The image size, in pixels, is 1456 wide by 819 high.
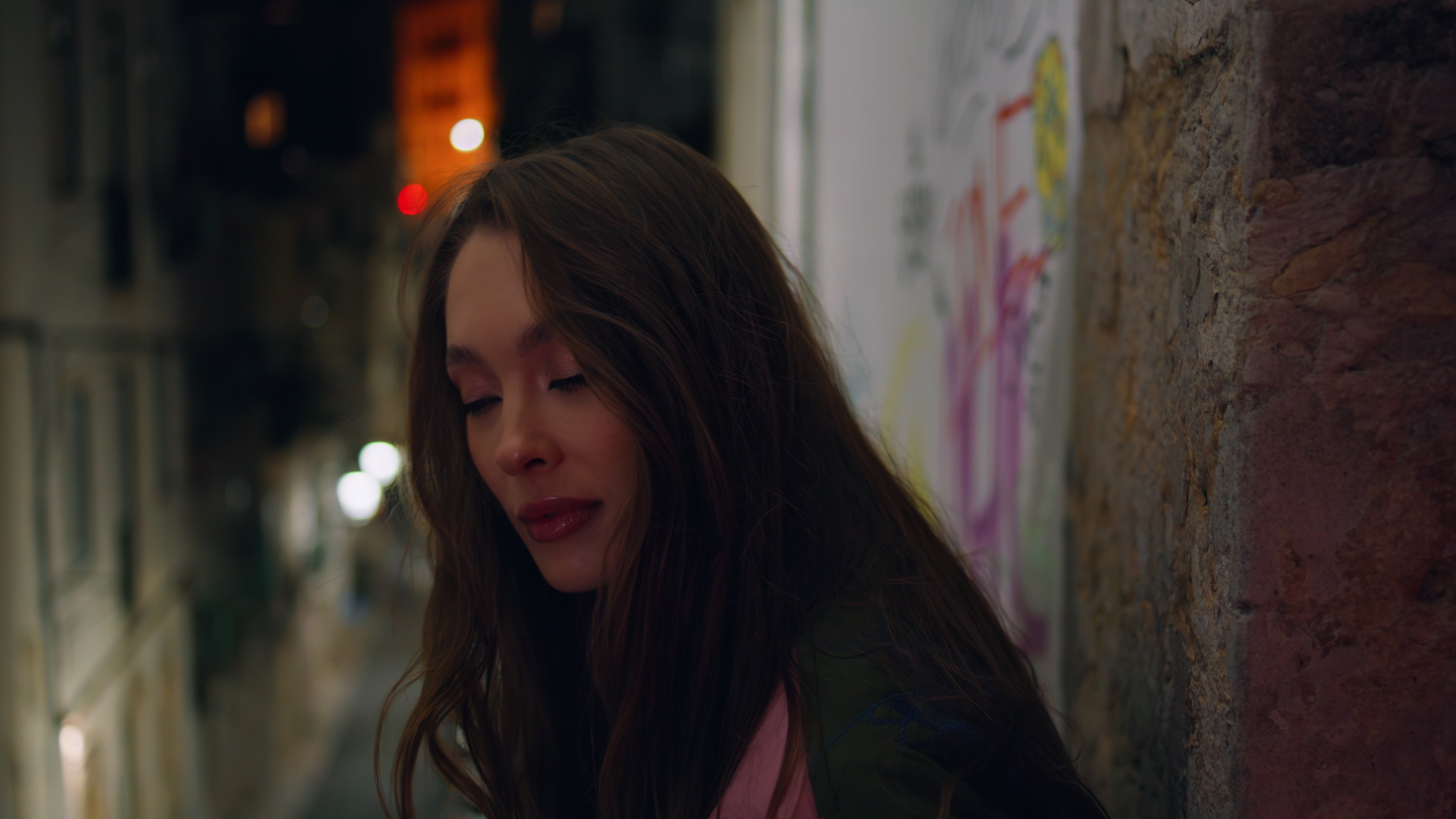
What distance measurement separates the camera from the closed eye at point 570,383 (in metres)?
1.26

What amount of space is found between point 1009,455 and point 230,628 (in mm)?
9598

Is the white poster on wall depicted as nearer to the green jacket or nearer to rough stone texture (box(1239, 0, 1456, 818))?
the green jacket

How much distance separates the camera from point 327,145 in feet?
47.9

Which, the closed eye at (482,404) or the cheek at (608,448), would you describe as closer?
the cheek at (608,448)

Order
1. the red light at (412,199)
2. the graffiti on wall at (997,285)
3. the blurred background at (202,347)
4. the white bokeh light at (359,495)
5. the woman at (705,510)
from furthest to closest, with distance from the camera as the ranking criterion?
the white bokeh light at (359,495) → the red light at (412,199) → the blurred background at (202,347) → the graffiti on wall at (997,285) → the woman at (705,510)

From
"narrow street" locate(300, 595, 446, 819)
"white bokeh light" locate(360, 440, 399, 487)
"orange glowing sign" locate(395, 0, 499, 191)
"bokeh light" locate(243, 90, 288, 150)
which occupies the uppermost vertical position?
"bokeh light" locate(243, 90, 288, 150)

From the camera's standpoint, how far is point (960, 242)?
2.41 m

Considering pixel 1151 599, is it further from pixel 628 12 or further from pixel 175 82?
pixel 175 82

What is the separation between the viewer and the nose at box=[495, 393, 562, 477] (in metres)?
1.25

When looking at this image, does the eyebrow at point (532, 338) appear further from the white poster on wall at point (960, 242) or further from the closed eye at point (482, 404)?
the white poster on wall at point (960, 242)

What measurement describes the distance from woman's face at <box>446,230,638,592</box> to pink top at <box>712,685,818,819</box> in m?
0.34

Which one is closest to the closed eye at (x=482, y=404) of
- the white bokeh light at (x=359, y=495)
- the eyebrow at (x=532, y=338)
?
the eyebrow at (x=532, y=338)

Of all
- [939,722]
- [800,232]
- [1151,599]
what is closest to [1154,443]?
[1151,599]

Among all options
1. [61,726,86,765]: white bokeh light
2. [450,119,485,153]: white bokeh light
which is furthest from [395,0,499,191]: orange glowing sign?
[61,726,86,765]: white bokeh light
